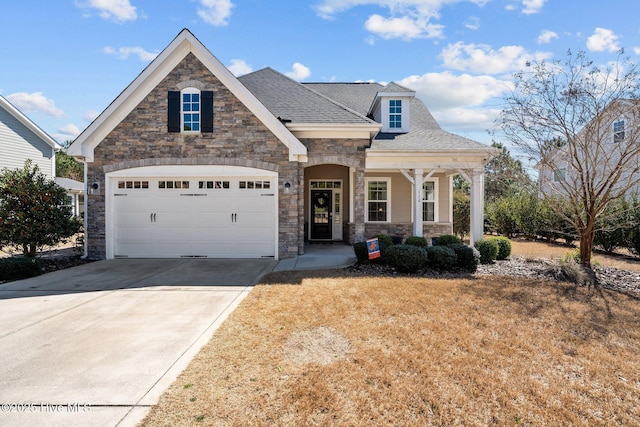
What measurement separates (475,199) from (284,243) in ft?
23.8

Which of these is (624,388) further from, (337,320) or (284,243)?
(284,243)

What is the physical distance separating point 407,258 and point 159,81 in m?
9.11

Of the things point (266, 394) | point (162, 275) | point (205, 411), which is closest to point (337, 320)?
point (266, 394)

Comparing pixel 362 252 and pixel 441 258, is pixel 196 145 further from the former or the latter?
pixel 441 258

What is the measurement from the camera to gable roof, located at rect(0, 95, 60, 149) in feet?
58.9

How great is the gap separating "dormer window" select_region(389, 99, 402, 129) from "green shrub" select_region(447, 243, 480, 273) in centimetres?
686

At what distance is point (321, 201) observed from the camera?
15.3 metres

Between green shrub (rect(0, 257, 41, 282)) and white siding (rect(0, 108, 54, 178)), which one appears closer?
green shrub (rect(0, 257, 41, 282))

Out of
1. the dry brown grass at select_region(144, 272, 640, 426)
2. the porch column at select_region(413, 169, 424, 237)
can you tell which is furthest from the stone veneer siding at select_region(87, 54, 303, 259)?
the dry brown grass at select_region(144, 272, 640, 426)

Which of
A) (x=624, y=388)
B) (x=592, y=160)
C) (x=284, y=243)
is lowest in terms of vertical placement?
(x=624, y=388)

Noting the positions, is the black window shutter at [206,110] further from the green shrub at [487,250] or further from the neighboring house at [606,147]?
the neighboring house at [606,147]

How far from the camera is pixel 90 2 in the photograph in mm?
8914

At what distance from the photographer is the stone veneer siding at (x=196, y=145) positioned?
35.1 ft

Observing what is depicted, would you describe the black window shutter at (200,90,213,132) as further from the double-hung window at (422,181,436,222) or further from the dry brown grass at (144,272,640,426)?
the double-hung window at (422,181,436,222)
